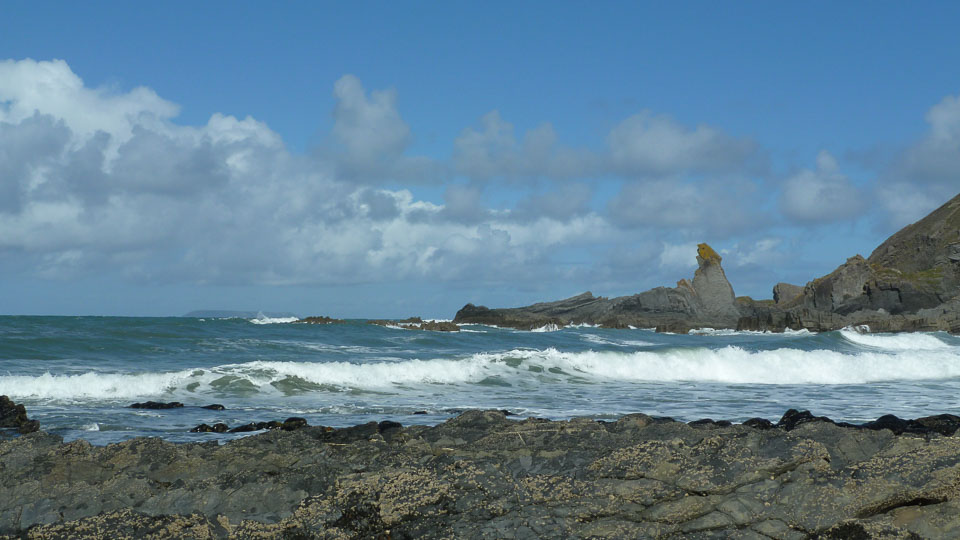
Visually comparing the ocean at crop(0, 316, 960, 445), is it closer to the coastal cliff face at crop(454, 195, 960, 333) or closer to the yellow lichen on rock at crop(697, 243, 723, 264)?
the coastal cliff face at crop(454, 195, 960, 333)

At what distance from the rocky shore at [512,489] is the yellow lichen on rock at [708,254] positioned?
7961cm

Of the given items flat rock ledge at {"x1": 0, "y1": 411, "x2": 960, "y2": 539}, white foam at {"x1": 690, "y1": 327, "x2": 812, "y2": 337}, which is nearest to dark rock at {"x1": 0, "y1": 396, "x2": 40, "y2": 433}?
flat rock ledge at {"x1": 0, "y1": 411, "x2": 960, "y2": 539}

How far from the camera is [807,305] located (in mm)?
82000

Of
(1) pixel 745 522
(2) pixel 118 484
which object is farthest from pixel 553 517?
(2) pixel 118 484

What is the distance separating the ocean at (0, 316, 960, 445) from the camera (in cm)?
1439

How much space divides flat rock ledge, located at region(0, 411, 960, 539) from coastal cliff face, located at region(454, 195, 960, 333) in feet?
206

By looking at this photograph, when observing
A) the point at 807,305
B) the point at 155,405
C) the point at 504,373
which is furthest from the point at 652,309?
the point at 155,405

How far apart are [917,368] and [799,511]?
81.8 ft

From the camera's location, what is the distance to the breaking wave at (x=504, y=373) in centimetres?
1791

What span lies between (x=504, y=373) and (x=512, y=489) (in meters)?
16.8

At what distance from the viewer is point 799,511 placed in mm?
6141

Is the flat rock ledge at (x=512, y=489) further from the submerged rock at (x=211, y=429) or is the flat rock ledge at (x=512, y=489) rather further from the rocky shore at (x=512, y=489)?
the submerged rock at (x=211, y=429)

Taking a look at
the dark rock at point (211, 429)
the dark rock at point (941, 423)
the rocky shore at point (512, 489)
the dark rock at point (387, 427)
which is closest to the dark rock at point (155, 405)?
the dark rock at point (211, 429)

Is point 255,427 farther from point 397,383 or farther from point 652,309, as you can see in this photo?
point 652,309
